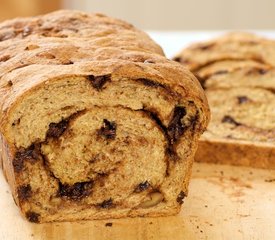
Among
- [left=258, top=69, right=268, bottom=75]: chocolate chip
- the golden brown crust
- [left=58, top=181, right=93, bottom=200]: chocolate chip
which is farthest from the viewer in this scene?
[left=258, top=69, right=268, bottom=75]: chocolate chip

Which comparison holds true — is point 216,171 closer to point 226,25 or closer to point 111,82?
point 111,82

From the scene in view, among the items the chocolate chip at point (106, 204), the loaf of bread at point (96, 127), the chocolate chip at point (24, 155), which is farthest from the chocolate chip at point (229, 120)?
the chocolate chip at point (24, 155)

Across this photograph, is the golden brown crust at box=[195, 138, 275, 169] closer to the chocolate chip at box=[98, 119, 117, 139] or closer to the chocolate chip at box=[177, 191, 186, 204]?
the chocolate chip at box=[177, 191, 186, 204]

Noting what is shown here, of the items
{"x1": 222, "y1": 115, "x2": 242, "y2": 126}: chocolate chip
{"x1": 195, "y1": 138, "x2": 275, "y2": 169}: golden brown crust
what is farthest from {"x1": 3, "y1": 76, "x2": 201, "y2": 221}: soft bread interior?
{"x1": 222, "y1": 115, "x2": 242, "y2": 126}: chocolate chip

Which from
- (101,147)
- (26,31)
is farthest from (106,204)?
(26,31)

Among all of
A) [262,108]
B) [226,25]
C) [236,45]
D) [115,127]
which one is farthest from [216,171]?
[226,25]
